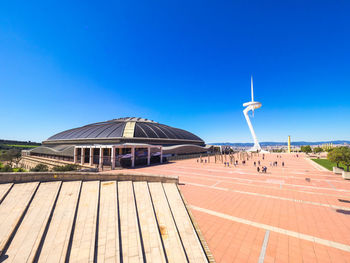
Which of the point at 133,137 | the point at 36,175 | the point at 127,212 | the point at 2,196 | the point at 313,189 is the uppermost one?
the point at 133,137

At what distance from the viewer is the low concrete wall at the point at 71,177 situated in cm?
713

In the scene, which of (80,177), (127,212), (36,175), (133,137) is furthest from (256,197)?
(133,137)

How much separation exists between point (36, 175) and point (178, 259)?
7796 mm

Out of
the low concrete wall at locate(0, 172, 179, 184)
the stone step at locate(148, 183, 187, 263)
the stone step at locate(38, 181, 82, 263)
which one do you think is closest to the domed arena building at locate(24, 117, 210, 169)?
the low concrete wall at locate(0, 172, 179, 184)

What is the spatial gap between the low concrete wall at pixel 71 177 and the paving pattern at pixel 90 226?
33 cm

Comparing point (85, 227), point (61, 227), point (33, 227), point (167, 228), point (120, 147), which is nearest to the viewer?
point (33, 227)

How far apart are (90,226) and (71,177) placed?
3.68 meters

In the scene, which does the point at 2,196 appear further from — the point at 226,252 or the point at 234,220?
the point at 234,220

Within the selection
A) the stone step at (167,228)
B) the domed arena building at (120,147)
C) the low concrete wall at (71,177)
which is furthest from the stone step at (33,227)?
the domed arena building at (120,147)

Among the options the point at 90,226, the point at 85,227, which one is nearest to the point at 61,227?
the point at 85,227

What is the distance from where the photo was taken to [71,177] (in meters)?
8.25

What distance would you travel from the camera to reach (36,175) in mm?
7582

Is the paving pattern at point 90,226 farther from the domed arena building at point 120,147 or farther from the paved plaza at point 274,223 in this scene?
the domed arena building at point 120,147

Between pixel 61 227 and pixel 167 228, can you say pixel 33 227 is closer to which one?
pixel 61 227
